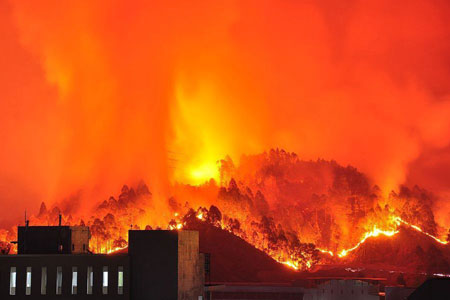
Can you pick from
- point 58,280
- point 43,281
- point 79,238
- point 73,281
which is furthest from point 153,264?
point 79,238

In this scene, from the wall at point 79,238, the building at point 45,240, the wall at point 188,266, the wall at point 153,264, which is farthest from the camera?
the wall at point 79,238

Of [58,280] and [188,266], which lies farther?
[188,266]

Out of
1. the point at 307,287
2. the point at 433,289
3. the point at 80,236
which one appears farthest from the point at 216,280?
the point at 433,289

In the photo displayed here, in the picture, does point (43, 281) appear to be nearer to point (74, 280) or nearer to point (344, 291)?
point (74, 280)

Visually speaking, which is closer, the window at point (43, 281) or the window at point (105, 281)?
the window at point (43, 281)

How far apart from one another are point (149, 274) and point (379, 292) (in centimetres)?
8429

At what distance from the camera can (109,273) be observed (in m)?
94.9

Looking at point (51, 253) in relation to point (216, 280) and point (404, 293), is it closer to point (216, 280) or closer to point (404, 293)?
point (404, 293)

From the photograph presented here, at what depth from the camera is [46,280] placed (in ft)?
→ 309

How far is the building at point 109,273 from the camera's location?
3696 inches

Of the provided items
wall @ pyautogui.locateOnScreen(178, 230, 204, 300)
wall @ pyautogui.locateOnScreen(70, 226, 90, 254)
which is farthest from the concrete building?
wall @ pyautogui.locateOnScreen(178, 230, 204, 300)

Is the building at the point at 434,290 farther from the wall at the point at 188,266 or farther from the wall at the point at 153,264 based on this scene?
the wall at the point at 153,264

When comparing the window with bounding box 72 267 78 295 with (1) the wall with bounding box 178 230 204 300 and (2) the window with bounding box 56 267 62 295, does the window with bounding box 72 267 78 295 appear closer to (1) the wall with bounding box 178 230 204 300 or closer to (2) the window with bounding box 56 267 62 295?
(2) the window with bounding box 56 267 62 295

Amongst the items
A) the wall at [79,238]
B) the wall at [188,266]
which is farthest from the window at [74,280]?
the wall at [188,266]
